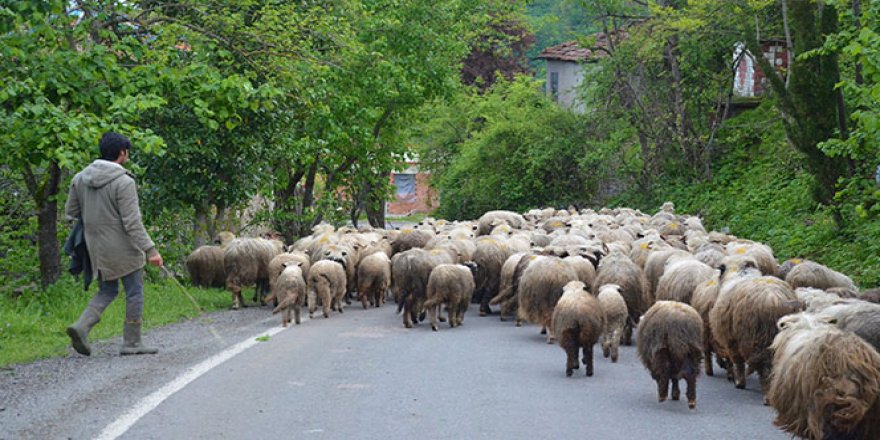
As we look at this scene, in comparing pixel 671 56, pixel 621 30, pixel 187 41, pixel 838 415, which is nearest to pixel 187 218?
pixel 187 41

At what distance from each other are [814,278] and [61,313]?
30.2 feet

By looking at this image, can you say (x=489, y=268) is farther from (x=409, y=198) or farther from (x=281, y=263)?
(x=409, y=198)

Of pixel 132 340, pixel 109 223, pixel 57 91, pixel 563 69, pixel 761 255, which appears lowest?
pixel 132 340

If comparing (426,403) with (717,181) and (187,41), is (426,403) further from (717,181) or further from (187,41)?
(717,181)

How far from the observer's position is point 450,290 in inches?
555

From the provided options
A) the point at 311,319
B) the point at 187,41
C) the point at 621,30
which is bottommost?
the point at 311,319

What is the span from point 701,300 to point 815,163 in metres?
10.8

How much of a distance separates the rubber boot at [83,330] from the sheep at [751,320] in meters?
5.84

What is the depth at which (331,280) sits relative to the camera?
15.3 meters

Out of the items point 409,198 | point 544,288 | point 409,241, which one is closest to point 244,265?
point 409,241

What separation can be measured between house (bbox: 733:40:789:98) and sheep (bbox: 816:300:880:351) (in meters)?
26.2

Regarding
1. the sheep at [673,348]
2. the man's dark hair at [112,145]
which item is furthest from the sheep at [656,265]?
the man's dark hair at [112,145]

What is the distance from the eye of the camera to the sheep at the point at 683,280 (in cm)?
1202

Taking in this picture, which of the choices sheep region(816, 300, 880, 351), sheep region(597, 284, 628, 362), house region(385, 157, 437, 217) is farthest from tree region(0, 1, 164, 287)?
house region(385, 157, 437, 217)
